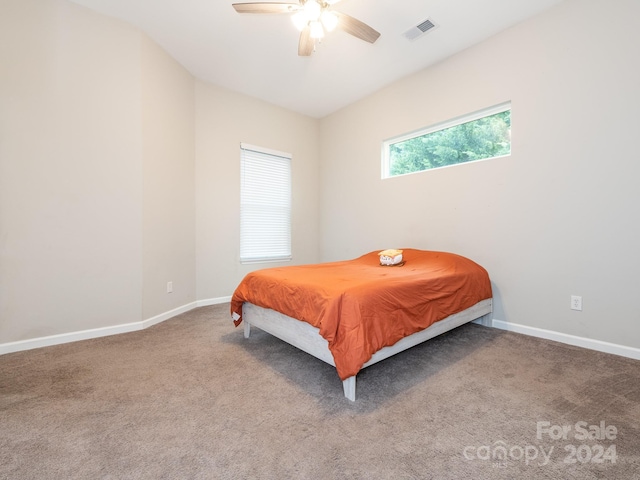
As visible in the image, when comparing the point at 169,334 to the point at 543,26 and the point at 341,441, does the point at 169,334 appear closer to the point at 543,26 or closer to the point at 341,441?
the point at 341,441

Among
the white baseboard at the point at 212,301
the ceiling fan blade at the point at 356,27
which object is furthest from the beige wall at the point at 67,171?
the ceiling fan blade at the point at 356,27

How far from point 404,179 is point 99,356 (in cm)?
353

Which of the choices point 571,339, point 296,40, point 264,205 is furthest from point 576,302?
point 264,205

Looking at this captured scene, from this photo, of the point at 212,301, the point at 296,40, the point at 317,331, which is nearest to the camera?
the point at 317,331

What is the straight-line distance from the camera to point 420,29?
2684 millimetres

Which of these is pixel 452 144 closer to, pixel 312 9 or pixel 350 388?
pixel 312 9

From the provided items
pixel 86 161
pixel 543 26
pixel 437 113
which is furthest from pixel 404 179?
pixel 86 161

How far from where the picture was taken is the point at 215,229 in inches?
148

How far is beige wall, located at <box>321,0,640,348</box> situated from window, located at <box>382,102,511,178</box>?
12 centimetres

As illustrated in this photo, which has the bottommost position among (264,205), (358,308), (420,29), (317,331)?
(317,331)

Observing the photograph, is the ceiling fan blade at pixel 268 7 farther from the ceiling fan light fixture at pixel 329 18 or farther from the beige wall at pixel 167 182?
the beige wall at pixel 167 182

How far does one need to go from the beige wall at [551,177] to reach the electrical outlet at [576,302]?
0.13 ft

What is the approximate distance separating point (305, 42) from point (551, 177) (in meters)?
2.44

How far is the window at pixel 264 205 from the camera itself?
4008mm
